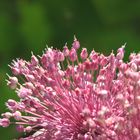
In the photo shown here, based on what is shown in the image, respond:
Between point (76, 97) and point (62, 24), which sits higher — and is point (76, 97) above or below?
below

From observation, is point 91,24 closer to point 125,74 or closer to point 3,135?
point 3,135

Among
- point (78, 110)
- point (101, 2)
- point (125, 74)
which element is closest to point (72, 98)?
point (78, 110)

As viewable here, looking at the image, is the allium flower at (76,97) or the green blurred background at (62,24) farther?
the green blurred background at (62,24)

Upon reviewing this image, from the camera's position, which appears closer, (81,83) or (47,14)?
(81,83)

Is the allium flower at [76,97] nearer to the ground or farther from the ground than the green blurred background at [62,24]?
nearer to the ground

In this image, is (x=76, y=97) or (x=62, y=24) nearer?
(x=76, y=97)
